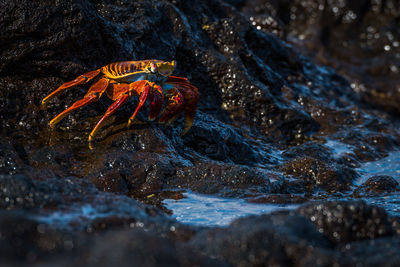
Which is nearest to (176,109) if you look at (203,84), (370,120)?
(203,84)

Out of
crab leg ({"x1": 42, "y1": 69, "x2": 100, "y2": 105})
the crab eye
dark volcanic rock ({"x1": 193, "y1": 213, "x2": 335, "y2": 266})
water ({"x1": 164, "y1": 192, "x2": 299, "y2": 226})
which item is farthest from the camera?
the crab eye

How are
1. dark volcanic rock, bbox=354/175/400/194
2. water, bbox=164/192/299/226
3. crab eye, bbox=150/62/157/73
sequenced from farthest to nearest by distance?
dark volcanic rock, bbox=354/175/400/194
crab eye, bbox=150/62/157/73
water, bbox=164/192/299/226

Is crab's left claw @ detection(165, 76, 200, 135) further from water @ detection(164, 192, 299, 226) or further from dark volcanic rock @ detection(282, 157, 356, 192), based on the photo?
dark volcanic rock @ detection(282, 157, 356, 192)

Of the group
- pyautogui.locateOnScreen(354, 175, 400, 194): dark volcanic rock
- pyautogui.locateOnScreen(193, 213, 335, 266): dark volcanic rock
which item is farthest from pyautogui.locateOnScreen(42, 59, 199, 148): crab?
pyautogui.locateOnScreen(354, 175, 400, 194): dark volcanic rock

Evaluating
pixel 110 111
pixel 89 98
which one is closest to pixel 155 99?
pixel 110 111

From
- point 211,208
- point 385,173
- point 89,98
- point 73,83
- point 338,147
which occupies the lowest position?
point 211,208

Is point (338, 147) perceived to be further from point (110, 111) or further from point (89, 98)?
point (89, 98)
